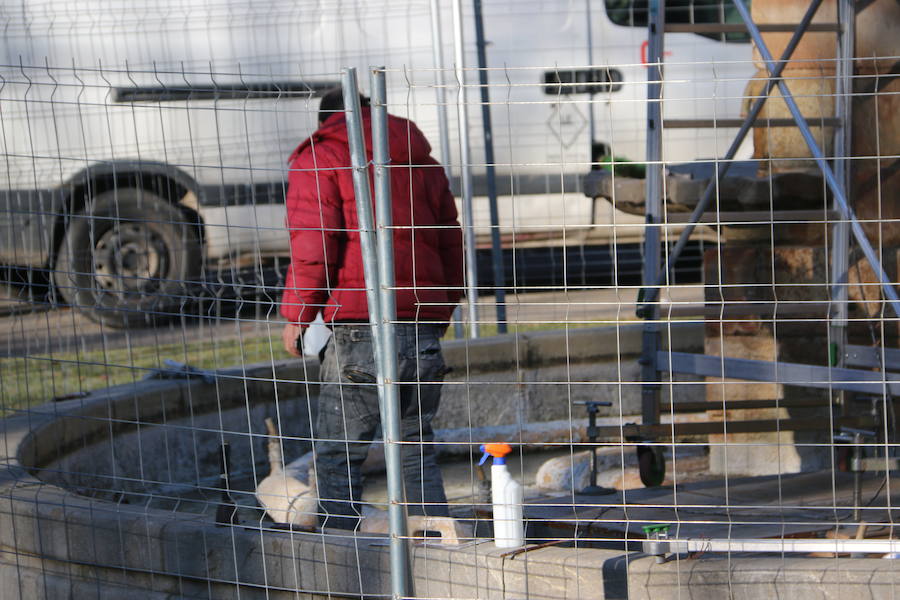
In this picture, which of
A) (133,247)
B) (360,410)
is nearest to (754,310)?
(360,410)

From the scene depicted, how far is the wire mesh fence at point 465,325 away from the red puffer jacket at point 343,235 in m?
0.01

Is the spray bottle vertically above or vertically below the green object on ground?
above

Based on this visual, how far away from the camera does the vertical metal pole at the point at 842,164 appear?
181 inches

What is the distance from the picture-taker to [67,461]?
15.2ft

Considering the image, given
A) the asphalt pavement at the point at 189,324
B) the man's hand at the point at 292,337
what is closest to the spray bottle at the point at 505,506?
the man's hand at the point at 292,337

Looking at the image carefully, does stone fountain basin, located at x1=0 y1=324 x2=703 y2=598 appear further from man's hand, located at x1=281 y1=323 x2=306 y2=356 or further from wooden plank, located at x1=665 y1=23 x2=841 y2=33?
wooden plank, located at x1=665 y1=23 x2=841 y2=33

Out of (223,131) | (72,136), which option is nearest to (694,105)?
(223,131)

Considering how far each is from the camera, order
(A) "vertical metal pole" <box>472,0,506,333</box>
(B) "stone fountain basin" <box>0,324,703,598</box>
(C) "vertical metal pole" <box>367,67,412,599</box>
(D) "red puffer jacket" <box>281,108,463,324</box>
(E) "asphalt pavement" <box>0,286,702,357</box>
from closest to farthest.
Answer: (C) "vertical metal pole" <box>367,67,412,599</box> → (B) "stone fountain basin" <box>0,324,703,598</box> → (D) "red puffer jacket" <box>281,108,463,324</box> → (A) "vertical metal pole" <box>472,0,506,333</box> → (E) "asphalt pavement" <box>0,286,702,357</box>

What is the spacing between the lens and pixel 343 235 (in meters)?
3.83

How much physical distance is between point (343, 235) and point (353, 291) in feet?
0.73

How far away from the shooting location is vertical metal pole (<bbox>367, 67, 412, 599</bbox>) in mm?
2684

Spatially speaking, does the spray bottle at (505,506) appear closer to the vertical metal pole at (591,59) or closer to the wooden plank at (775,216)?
the wooden plank at (775,216)

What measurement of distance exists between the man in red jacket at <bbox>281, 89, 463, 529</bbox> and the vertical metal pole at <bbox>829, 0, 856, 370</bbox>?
1.74 metres

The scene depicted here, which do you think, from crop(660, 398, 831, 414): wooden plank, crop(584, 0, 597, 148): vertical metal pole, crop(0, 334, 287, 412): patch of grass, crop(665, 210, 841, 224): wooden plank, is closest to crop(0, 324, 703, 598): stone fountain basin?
crop(660, 398, 831, 414): wooden plank
